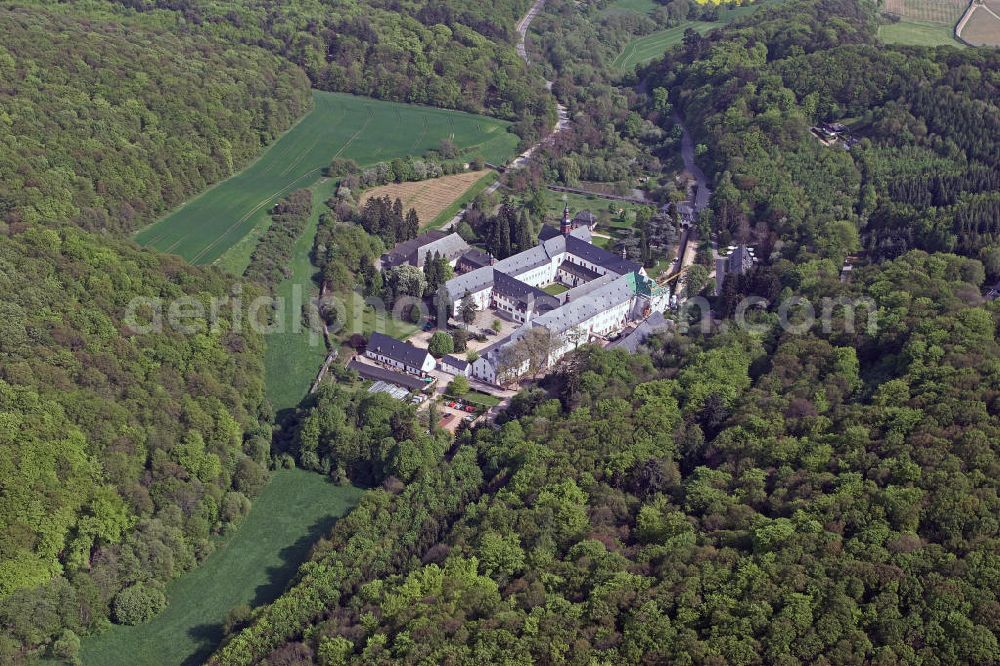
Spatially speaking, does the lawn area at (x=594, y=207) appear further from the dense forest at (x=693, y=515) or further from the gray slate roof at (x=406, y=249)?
the dense forest at (x=693, y=515)

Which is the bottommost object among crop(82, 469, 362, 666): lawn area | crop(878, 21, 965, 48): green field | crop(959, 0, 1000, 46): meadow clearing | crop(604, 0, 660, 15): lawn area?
crop(82, 469, 362, 666): lawn area

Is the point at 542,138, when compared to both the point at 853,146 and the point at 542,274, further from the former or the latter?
the point at 542,274

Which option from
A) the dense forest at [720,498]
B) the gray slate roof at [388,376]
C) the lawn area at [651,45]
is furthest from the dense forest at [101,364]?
the lawn area at [651,45]

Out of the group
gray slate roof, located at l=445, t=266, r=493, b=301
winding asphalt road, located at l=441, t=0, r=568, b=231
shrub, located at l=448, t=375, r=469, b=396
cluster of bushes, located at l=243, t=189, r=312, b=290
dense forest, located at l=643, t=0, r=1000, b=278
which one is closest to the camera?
shrub, located at l=448, t=375, r=469, b=396

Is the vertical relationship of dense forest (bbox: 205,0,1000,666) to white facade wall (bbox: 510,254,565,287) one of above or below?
above

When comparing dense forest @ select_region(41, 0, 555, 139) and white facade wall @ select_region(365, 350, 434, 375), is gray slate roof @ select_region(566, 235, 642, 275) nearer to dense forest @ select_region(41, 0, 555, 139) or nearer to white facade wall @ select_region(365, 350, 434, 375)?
white facade wall @ select_region(365, 350, 434, 375)

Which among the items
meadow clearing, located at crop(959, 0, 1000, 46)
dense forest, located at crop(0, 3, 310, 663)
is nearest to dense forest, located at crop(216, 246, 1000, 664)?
dense forest, located at crop(0, 3, 310, 663)

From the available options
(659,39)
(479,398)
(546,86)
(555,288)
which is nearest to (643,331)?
(555,288)

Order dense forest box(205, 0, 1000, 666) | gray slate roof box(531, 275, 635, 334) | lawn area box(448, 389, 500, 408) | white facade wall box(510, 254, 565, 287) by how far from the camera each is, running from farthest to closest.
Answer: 1. white facade wall box(510, 254, 565, 287)
2. gray slate roof box(531, 275, 635, 334)
3. lawn area box(448, 389, 500, 408)
4. dense forest box(205, 0, 1000, 666)
